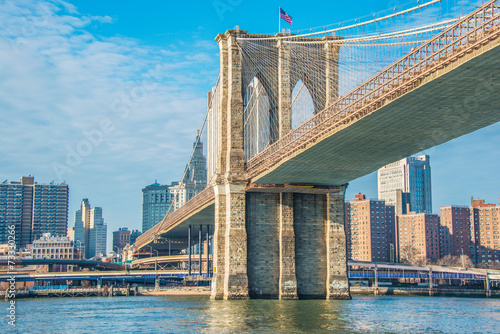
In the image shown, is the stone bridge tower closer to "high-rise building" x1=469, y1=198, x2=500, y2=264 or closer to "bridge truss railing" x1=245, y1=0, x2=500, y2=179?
"bridge truss railing" x1=245, y1=0, x2=500, y2=179

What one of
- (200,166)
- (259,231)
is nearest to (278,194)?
(259,231)

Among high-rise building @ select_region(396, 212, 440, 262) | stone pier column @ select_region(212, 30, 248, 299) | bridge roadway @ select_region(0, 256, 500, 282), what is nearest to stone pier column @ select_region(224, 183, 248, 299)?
stone pier column @ select_region(212, 30, 248, 299)

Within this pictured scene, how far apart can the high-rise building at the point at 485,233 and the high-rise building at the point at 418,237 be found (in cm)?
865

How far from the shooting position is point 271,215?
57844 millimetres

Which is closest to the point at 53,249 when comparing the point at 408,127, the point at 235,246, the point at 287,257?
the point at 235,246

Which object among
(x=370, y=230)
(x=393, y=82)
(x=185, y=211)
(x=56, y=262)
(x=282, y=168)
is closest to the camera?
(x=393, y=82)

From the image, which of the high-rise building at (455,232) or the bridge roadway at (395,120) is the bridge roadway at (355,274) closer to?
the bridge roadway at (395,120)

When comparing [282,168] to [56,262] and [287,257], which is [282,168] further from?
[56,262]

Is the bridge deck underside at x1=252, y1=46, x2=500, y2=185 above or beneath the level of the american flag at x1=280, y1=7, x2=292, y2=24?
beneath

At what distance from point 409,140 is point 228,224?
66.0 ft

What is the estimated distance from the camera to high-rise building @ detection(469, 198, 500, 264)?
156 meters

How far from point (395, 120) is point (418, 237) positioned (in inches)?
5046

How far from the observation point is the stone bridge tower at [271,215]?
56.0 meters

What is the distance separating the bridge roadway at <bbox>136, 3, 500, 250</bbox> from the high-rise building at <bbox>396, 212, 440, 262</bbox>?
349 ft
